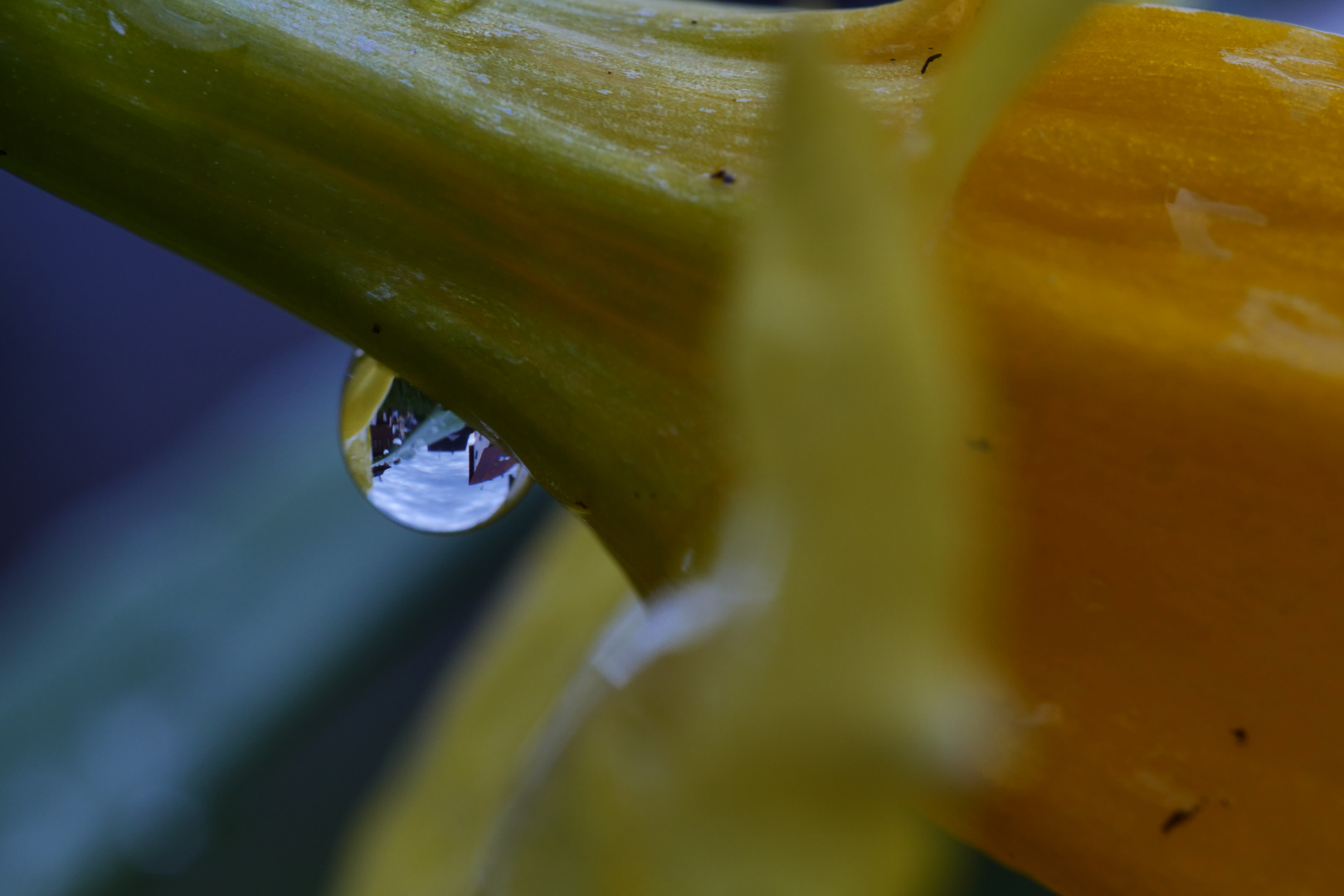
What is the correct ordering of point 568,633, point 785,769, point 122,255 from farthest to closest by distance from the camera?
point 122,255, point 568,633, point 785,769

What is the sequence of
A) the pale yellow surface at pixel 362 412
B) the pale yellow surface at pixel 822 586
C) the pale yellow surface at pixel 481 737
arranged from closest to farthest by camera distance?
the pale yellow surface at pixel 822 586 < the pale yellow surface at pixel 362 412 < the pale yellow surface at pixel 481 737

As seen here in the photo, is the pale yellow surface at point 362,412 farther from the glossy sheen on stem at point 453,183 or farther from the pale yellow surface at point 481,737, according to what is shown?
the pale yellow surface at point 481,737

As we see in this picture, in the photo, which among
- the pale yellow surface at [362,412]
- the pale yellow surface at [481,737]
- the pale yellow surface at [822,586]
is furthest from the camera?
the pale yellow surface at [481,737]

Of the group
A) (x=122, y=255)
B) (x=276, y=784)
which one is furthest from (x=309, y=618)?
(x=122, y=255)

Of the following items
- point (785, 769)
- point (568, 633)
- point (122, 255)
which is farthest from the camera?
point (122, 255)

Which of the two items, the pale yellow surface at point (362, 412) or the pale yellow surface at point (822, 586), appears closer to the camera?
the pale yellow surface at point (822, 586)

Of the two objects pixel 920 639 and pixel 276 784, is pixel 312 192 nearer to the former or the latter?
pixel 920 639

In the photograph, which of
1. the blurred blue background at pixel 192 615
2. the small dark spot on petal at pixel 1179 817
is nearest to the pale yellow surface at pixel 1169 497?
the small dark spot on petal at pixel 1179 817

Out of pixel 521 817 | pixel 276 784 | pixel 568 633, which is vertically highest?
pixel 521 817
